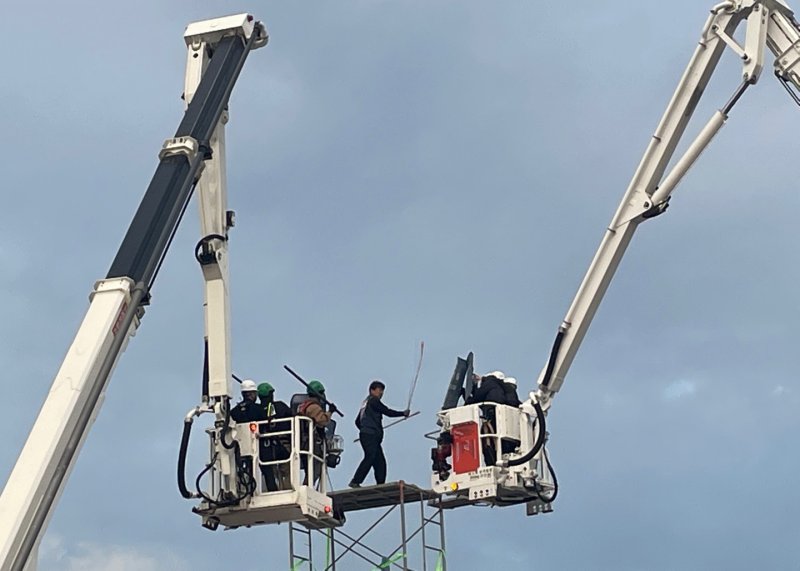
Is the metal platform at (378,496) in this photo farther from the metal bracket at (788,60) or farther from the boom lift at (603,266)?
the metal bracket at (788,60)

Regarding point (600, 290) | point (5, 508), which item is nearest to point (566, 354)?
point (600, 290)

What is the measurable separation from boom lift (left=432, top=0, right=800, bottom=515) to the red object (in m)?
0.02

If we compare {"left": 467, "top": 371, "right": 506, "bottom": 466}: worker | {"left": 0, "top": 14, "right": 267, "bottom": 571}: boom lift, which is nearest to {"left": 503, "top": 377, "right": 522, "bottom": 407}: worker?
{"left": 467, "top": 371, "right": 506, "bottom": 466}: worker

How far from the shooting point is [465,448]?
3097cm

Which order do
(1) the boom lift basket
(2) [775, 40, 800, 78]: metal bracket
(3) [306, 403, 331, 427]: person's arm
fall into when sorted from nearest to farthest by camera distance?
(1) the boom lift basket → (3) [306, 403, 331, 427]: person's arm → (2) [775, 40, 800, 78]: metal bracket

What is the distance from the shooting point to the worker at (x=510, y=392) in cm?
3145

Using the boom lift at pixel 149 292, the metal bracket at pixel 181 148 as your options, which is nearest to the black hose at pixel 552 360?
the boom lift at pixel 149 292

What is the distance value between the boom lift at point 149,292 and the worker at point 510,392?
5604 millimetres

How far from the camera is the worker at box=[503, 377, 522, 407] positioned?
103 ft

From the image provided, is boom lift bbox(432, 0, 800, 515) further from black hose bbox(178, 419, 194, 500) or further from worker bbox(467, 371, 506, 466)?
black hose bbox(178, 419, 194, 500)

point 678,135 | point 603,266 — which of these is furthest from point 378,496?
point 678,135

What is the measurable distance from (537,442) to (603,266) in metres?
4.18

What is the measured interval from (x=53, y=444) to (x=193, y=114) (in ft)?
29.9

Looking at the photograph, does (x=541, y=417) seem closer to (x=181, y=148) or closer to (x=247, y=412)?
(x=247, y=412)
